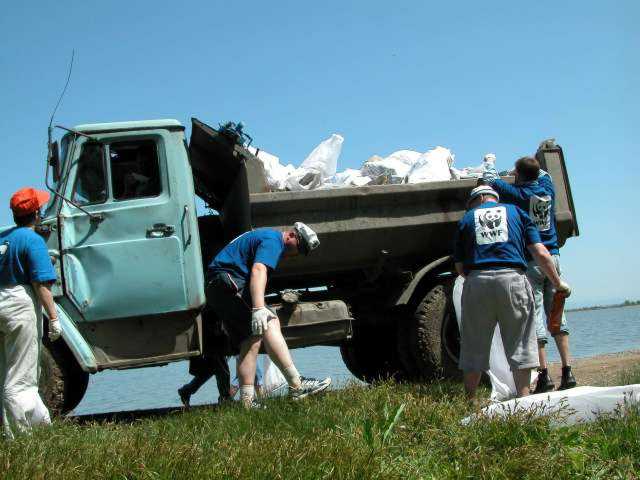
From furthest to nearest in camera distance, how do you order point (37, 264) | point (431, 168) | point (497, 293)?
point (431, 168) → point (497, 293) → point (37, 264)

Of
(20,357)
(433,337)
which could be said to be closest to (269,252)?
(20,357)

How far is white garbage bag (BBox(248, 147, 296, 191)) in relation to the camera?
249 inches

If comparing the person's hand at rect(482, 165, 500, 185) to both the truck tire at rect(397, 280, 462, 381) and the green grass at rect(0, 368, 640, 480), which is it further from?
the green grass at rect(0, 368, 640, 480)

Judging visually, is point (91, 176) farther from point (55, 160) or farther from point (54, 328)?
point (54, 328)

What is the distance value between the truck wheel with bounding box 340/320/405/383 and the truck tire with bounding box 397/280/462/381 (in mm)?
886

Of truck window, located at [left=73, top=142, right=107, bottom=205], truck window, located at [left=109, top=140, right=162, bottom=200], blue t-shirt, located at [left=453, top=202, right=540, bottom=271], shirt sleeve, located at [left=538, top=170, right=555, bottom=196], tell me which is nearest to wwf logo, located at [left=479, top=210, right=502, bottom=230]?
blue t-shirt, located at [left=453, top=202, right=540, bottom=271]

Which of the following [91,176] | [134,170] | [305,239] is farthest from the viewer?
[134,170]

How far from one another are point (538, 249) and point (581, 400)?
147cm

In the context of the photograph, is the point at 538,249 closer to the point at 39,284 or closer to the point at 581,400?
the point at 581,400

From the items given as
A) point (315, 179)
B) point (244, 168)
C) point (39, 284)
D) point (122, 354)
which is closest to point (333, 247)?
point (315, 179)

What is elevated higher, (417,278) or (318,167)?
(318,167)

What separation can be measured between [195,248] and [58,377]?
139 cm

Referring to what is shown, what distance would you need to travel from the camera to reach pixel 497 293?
517cm

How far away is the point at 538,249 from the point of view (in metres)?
5.38
